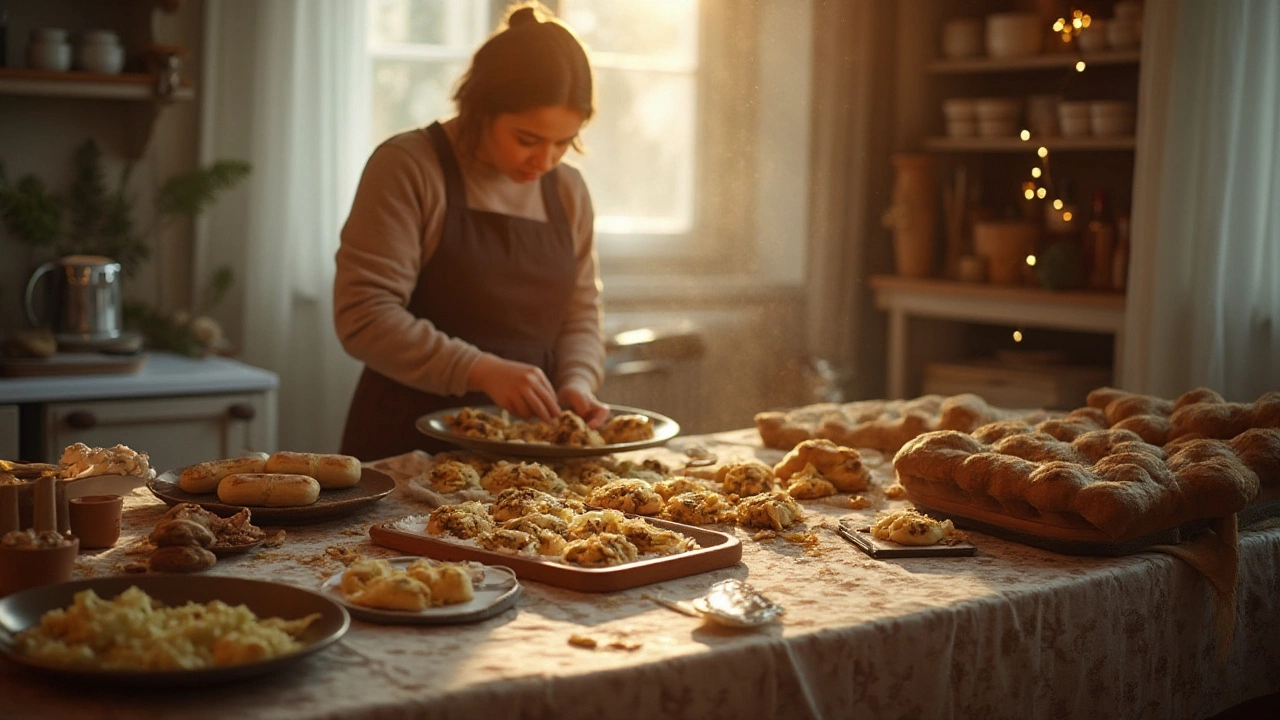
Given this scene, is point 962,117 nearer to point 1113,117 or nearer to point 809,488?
point 1113,117

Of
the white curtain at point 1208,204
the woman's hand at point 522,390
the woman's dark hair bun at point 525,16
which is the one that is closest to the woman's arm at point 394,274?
the woman's hand at point 522,390

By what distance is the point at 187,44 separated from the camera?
3.66m

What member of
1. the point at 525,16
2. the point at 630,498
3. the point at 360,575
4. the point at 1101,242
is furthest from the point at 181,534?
the point at 1101,242

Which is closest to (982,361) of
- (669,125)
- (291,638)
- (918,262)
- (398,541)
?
(918,262)

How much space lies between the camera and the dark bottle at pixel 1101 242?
4.04 metres

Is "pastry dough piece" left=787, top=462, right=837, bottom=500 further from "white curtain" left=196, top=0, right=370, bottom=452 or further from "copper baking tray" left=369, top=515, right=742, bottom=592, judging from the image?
"white curtain" left=196, top=0, right=370, bottom=452

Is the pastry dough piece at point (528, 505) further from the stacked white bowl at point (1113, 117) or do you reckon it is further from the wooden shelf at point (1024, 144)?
the stacked white bowl at point (1113, 117)

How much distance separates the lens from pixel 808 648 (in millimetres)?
1296

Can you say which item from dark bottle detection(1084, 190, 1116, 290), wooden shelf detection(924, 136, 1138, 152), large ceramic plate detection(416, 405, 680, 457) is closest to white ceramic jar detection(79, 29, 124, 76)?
large ceramic plate detection(416, 405, 680, 457)

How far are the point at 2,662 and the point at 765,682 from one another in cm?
72

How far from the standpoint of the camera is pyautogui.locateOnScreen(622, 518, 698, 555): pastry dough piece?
152 centimetres

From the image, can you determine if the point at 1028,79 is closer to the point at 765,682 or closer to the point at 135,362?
the point at 135,362

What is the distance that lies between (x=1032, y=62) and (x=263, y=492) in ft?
11.0

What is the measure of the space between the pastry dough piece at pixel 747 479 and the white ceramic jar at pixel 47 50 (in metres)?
2.33
